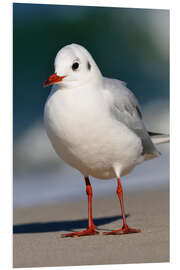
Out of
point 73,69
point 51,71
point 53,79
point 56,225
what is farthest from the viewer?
point 51,71

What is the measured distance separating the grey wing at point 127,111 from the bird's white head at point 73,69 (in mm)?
227

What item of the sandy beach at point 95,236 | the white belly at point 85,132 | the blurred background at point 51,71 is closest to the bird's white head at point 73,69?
the white belly at point 85,132

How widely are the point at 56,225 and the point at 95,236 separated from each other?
3.73ft

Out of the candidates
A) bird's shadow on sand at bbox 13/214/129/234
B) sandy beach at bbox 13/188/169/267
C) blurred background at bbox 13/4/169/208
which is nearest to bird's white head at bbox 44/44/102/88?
blurred background at bbox 13/4/169/208

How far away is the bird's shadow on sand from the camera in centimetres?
639

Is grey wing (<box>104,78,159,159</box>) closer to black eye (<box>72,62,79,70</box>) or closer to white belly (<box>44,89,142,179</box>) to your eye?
white belly (<box>44,89,142,179</box>)

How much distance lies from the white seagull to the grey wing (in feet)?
0.03

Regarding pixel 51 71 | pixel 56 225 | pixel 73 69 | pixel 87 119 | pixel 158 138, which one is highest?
pixel 51 71

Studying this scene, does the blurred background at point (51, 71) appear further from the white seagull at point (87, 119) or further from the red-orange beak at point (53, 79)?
the red-orange beak at point (53, 79)

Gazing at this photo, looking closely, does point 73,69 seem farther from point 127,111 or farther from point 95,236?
point 95,236

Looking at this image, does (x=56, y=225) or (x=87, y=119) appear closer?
(x=87, y=119)

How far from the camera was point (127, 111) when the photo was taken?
228 inches

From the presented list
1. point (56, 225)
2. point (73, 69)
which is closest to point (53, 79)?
point (73, 69)
